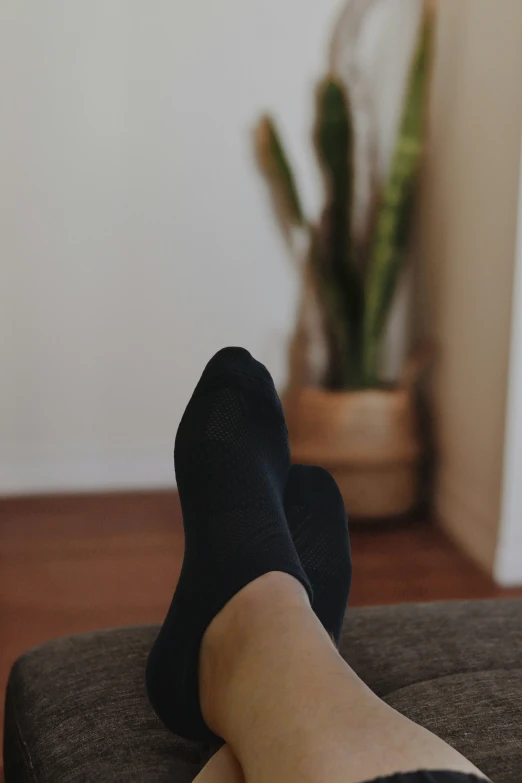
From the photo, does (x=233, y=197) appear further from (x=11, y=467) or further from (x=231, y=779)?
(x=231, y=779)

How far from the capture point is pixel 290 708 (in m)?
0.59

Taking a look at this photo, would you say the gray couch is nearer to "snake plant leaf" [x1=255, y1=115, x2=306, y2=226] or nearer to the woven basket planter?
the woven basket planter

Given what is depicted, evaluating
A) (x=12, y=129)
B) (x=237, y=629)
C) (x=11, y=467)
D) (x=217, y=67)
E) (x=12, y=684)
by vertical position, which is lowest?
(x=11, y=467)

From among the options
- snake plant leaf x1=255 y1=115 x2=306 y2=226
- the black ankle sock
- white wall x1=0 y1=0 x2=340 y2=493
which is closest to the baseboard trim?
white wall x1=0 y1=0 x2=340 y2=493

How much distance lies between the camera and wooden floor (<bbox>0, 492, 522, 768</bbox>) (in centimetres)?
176

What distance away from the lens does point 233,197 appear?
2.44 meters

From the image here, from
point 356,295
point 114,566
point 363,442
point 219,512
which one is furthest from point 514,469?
point 219,512

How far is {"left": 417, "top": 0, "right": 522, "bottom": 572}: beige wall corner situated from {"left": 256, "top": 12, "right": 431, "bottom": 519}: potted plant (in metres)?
0.08

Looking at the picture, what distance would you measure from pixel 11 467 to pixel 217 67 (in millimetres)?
1295

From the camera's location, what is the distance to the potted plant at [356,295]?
2225mm

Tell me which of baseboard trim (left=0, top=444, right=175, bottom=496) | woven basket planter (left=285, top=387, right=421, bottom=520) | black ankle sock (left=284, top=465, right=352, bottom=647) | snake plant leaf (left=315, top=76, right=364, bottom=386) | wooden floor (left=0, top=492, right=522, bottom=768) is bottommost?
wooden floor (left=0, top=492, right=522, bottom=768)

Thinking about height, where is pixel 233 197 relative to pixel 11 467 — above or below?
above

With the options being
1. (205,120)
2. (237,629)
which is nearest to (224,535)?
(237,629)

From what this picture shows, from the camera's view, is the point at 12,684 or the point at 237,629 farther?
the point at 12,684
